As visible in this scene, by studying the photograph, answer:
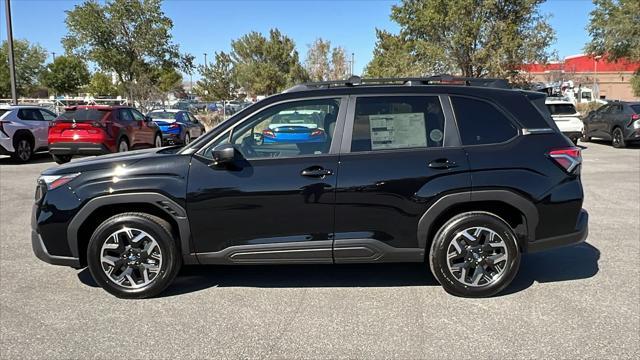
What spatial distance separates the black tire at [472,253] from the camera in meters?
4.12

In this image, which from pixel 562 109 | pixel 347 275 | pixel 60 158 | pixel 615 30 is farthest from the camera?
pixel 615 30

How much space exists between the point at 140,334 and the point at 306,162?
1.80 metres

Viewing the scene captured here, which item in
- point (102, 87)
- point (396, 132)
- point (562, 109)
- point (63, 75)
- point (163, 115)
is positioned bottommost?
point (396, 132)

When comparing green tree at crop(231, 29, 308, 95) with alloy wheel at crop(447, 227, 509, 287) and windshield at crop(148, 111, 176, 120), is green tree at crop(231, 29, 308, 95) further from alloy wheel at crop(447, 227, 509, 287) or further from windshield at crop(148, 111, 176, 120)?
alloy wheel at crop(447, 227, 509, 287)

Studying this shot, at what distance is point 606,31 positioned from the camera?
76.0ft

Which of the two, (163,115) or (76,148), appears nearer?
(76,148)

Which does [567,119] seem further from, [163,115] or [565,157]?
[163,115]

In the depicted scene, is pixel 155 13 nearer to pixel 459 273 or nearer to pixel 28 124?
pixel 28 124

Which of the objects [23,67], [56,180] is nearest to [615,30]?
[56,180]

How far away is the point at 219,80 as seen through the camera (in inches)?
1806

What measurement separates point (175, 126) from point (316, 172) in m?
15.7

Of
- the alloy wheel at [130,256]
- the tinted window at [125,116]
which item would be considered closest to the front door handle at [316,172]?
the alloy wheel at [130,256]

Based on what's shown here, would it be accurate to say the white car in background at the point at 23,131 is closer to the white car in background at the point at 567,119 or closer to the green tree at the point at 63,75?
the white car in background at the point at 567,119

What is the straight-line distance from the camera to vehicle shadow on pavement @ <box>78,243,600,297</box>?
4531mm
